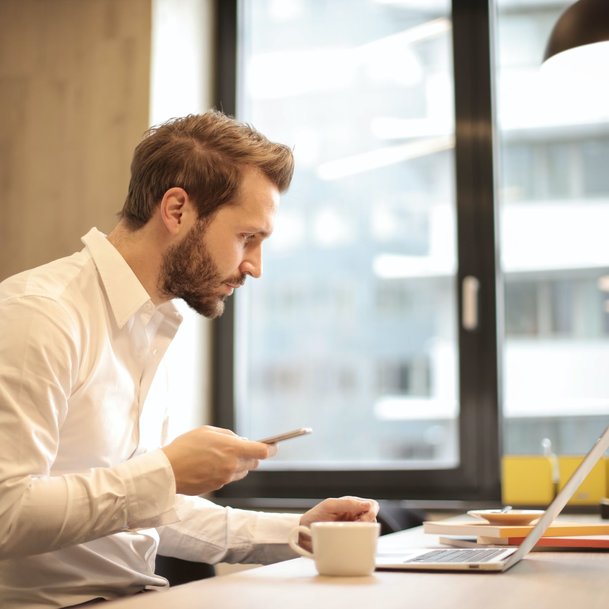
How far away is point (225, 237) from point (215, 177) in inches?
4.8

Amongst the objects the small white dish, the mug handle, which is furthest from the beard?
the small white dish

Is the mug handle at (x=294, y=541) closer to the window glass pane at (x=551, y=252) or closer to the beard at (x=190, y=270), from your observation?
the beard at (x=190, y=270)


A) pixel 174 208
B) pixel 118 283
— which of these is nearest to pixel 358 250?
pixel 174 208

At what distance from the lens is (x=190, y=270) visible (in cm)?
186

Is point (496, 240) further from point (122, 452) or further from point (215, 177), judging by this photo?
point (122, 452)

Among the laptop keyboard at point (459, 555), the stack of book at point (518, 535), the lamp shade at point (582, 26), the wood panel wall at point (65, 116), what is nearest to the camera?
the laptop keyboard at point (459, 555)

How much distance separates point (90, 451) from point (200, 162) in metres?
0.62

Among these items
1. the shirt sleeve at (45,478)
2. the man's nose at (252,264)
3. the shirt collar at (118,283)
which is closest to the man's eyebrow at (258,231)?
the man's nose at (252,264)

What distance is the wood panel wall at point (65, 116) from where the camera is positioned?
3.46 meters

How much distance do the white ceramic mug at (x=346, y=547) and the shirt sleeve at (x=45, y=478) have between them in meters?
0.25

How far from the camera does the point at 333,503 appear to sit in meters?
1.73

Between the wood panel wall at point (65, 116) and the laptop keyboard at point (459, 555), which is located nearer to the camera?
the laptop keyboard at point (459, 555)

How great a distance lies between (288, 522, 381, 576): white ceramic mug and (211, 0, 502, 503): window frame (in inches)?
82.9

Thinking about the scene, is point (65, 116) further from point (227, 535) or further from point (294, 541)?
point (294, 541)
